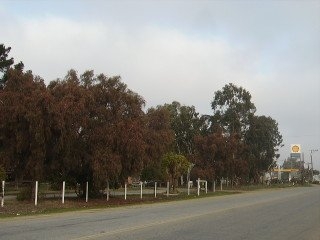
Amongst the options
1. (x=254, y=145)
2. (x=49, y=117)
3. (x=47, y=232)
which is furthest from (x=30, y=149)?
(x=254, y=145)

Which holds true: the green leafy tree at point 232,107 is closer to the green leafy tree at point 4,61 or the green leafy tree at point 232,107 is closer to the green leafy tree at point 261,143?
the green leafy tree at point 261,143

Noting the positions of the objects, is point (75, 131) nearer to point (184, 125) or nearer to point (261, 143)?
point (184, 125)

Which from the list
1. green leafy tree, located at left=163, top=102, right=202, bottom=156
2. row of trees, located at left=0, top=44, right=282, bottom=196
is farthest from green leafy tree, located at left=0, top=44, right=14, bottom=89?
green leafy tree, located at left=163, top=102, right=202, bottom=156

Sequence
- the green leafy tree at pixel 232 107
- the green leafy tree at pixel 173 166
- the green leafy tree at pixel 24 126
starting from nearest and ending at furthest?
the green leafy tree at pixel 24 126 < the green leafy tree at pixel 173 166 < the green leafy tree at pixel 232 107

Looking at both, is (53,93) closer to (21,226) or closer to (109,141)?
(109,141)

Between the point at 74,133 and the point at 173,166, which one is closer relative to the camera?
the point at 74,133

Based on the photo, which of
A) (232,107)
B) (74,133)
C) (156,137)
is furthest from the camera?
(232,107)

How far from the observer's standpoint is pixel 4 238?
1312 centimetres

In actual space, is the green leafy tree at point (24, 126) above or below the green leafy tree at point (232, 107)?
below

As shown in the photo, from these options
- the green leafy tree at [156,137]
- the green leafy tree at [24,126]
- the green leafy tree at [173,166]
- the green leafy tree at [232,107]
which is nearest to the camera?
the green leafy tree at [24,126]

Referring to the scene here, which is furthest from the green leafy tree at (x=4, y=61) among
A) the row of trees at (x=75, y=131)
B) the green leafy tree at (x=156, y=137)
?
the green leafy tree at (x=156, y=137)

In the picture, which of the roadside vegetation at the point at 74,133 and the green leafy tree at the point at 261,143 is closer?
the roadside vegetation at the point at 74,133

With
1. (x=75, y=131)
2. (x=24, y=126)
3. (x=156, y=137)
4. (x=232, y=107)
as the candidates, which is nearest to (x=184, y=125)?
(x=232, y=107)

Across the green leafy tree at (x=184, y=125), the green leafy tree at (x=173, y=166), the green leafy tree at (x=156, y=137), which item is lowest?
the green leafy tree at (x=173, y=166)
